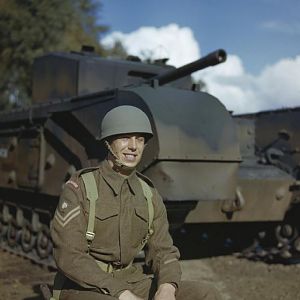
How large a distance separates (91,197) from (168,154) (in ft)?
9.49

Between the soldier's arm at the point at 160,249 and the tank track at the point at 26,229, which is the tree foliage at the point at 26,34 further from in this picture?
the soldier's arm at the point at 160,249

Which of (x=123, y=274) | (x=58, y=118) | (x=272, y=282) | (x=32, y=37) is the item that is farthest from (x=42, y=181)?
(x=32, y=37)

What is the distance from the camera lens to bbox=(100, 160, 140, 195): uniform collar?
3.07 metres

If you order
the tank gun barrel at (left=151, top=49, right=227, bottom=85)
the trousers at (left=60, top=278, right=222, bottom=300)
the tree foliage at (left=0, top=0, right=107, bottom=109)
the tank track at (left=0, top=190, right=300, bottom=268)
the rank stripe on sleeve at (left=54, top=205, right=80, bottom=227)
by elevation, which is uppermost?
the tree foliage at (left=0, top=0, right=107, bottom=109)

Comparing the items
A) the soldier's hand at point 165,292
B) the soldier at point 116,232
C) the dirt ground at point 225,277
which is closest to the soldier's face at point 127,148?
the soldier at point 116,232

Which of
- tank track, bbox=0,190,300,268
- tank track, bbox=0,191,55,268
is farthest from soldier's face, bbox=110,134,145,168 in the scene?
tank track, bbox=0,190,300,268

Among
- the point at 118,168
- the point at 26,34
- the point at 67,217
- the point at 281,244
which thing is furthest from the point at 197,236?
the point at 26,34

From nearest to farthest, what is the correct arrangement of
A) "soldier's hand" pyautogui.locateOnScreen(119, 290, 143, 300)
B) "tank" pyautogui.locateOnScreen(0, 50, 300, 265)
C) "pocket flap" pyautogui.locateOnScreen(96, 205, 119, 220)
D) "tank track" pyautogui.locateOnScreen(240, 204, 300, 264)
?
"soldier's hand" pyautogui.locateOnScreen(119, 290, 143, 300) < "pocket flap" pyautogui.locateOnScreen(96, 205, 119, 220) < "tank" pyautogui.locateOnScreen(0, 50, 300, 265) < "tank track" pyautogui.locateOnScreen(240, 204, 300, 264)

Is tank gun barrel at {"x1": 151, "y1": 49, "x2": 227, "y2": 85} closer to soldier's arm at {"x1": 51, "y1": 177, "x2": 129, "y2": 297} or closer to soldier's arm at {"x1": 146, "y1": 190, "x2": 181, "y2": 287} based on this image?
soldier's arm at {"x1": 146, "y1": 190, "x2": 181, "y2": 287}

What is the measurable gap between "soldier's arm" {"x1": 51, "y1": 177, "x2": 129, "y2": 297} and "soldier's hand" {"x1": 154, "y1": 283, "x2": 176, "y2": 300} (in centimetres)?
16

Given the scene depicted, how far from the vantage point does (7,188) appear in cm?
889

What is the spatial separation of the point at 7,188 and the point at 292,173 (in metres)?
4.25

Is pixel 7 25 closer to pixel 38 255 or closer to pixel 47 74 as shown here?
pixel 47 74

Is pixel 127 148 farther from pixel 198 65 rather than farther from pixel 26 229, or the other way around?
pixel 26 229
